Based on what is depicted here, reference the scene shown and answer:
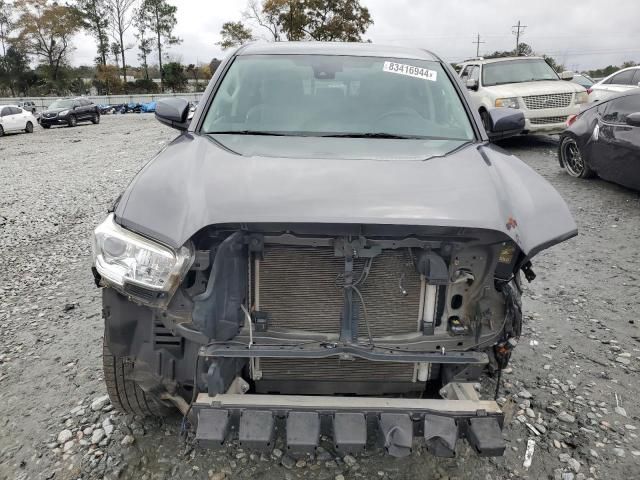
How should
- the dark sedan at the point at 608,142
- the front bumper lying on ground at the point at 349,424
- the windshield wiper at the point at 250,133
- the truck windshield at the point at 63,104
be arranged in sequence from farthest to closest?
the truck windshield at the point at 63,104 → the dark sedan at the point at 608,142 → the windshield wiper at the point at 250,133 → the front bumper lying on ground at the point at 349,424

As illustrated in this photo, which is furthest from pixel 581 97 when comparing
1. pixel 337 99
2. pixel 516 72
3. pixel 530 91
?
pixel 337 99

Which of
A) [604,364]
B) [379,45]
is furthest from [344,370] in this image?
[379,45]

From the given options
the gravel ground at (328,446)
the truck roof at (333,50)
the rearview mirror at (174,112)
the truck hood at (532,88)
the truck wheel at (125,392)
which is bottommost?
the gravel ground at (328,446)

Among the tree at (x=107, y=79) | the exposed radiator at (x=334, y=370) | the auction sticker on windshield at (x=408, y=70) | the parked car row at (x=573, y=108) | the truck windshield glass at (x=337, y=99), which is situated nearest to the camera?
the exposed radiator at (x=334, y=370)

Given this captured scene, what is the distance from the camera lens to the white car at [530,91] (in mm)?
10297

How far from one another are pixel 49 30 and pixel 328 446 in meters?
62.8

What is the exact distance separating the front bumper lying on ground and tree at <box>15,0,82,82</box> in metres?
61.9

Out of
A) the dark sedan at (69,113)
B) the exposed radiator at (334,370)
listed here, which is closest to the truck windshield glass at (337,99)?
the exposed radiator at (334,370)

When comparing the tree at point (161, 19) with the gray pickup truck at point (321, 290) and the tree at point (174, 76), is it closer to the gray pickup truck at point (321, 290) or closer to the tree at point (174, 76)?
the tree at point (174, 76)

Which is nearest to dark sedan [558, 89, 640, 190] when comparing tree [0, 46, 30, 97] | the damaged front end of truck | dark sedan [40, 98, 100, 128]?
the damaged front end of truck

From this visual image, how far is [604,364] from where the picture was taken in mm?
3219

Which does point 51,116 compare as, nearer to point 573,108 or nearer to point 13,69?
point 573,108

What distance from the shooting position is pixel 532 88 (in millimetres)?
10531

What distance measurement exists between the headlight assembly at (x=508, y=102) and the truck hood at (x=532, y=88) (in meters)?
0.07
